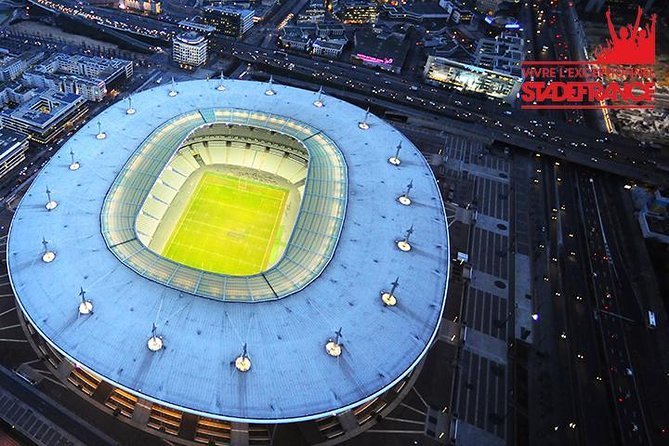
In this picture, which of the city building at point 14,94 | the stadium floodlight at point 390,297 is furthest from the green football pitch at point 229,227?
the city building at point 14,94

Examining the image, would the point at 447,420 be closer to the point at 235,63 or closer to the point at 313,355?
the point at 313,355

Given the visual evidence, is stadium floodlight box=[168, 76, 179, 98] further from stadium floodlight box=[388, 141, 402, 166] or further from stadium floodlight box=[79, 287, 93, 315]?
stadium floodlight box=[79, 287, 93, 315]

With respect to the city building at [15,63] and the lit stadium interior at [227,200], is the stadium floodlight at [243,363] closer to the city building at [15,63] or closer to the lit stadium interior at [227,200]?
the lit stadium interior at [227,200]

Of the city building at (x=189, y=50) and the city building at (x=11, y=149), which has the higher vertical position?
the city building at (x=189, y=50)

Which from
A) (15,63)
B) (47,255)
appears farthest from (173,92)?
(15,63)

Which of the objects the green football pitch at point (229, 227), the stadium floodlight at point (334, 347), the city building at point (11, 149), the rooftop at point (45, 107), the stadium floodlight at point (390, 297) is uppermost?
the stadium floodlight at point (390, 297)

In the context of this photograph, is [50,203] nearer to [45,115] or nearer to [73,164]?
[73,164]
